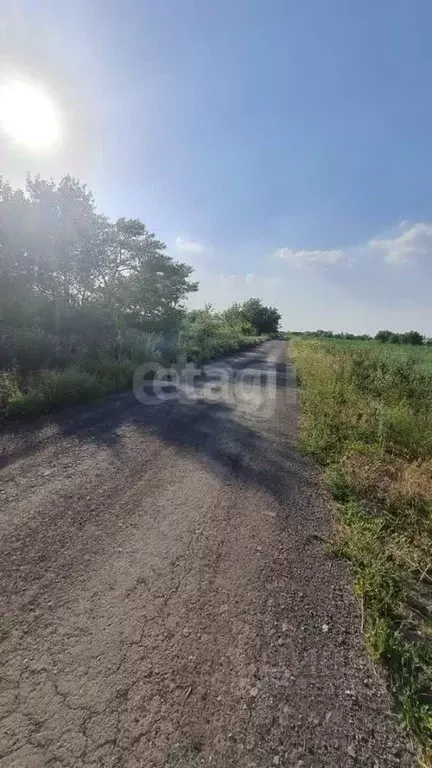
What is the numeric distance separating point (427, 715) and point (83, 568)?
2.27 meters

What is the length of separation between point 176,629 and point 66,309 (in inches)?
416

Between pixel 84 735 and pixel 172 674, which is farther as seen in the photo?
pixel 172 674

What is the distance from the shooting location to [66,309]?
34.6ft

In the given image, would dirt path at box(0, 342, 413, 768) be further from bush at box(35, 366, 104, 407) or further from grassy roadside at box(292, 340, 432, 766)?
bush at box(35, 366, 104, 407)

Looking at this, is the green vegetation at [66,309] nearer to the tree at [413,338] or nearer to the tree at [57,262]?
the tree at [57,262]

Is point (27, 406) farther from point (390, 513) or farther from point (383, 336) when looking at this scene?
point (383, 336)

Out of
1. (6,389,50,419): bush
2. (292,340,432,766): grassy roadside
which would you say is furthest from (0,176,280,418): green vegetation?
(292,340,432,766): grassy roadside

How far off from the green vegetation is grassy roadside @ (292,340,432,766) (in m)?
5.14

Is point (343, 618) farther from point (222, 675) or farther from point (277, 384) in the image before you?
point (277, 384)

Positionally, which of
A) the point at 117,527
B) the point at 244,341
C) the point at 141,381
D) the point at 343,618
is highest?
the point at 244,341

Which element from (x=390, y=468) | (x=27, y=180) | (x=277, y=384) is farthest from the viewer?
(x=27, y=180)

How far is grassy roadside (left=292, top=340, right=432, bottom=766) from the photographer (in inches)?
73.7

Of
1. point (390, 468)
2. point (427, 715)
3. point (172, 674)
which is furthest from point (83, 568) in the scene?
point (390, 468)

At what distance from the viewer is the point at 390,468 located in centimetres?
410
